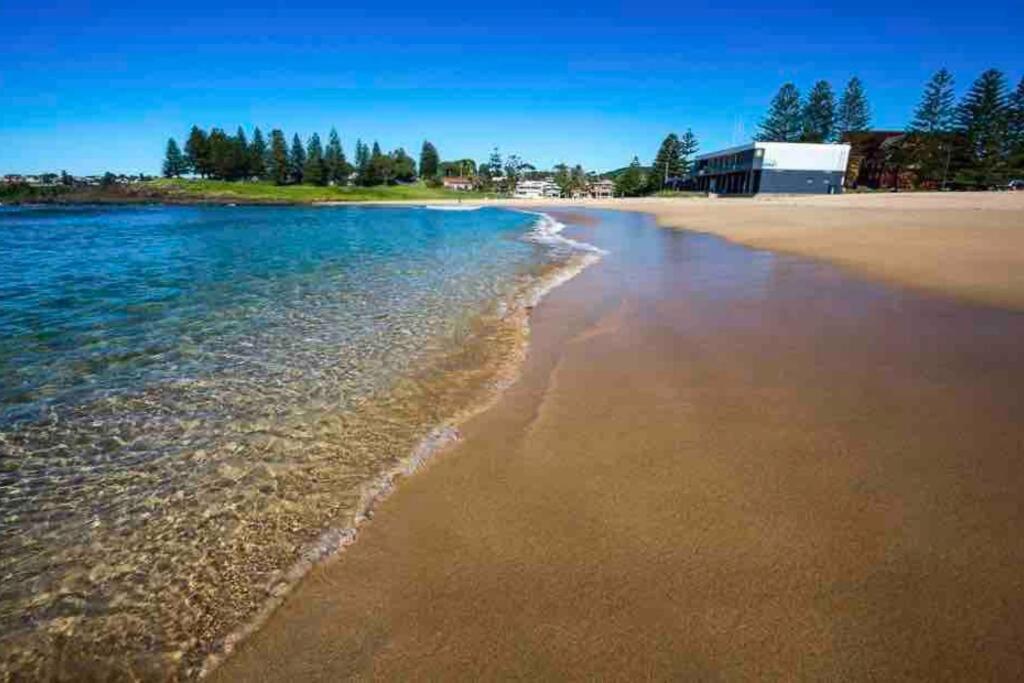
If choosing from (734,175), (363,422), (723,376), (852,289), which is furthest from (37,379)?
(734,175)

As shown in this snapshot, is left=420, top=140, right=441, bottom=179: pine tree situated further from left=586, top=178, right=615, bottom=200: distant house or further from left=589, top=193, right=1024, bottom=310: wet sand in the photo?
left=589, top=193, right=1024, bottom=310: wet sand

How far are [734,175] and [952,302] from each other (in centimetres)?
8473

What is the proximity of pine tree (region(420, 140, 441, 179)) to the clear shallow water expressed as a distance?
154 m

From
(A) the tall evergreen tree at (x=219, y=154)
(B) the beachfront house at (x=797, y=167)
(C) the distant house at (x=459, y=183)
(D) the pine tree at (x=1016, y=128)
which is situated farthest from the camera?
(C) the distant house at (x=459, y=183)

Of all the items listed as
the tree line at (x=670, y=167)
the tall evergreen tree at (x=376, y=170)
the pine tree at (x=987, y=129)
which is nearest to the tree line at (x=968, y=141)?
the pine tree at (x=987, y=129)

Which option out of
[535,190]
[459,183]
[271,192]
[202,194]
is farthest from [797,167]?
[459,183]

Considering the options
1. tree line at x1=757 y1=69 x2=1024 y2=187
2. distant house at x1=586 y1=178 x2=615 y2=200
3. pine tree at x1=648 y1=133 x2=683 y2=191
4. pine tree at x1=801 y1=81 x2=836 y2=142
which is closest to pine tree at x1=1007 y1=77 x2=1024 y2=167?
tree line at x1=757 y1=69 x2=1024 y2=187

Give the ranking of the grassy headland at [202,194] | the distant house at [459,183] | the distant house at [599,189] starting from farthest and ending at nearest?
1. the distant house at [599,189]
2. the distant house at [459,183]
3. the grassy headland at [202,194]

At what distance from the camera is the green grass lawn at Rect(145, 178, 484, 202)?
335ft

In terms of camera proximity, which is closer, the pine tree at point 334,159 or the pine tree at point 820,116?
the pine tree at point 820,116

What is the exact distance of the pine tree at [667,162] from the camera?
106062 millimetres

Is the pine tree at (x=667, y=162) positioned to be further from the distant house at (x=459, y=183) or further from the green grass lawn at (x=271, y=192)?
the distant house at (x=459, y=183)

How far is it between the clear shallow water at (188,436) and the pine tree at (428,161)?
504ft

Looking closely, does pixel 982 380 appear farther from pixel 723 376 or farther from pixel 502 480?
pixel 502 480
